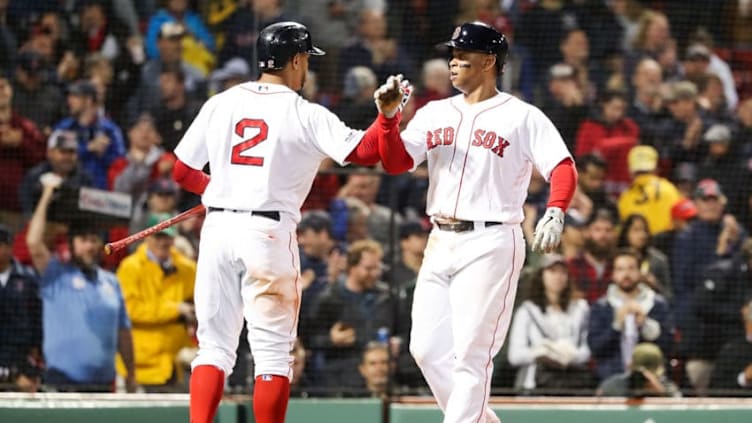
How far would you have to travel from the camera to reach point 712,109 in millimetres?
10094

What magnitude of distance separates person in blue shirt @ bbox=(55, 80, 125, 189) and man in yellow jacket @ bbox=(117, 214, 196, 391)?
72 centimetres

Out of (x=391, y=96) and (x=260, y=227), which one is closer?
(x=391, y=96)

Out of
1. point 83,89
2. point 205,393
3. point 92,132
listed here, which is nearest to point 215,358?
point 205,393

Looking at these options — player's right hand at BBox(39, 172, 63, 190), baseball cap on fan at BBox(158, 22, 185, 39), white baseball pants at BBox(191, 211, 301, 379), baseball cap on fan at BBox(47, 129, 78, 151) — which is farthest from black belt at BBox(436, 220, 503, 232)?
baseball cap on fan at BBox(158, 22, 185, 39)

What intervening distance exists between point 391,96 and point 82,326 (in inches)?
119

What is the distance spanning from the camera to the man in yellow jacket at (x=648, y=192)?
9.27m

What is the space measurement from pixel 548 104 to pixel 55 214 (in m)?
3.57

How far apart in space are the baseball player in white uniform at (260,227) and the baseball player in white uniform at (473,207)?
335mm

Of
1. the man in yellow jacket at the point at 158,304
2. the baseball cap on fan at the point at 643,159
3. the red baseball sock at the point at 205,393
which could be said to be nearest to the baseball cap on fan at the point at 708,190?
the baseball cap on fan at the point at 643,159

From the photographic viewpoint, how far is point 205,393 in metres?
5.54

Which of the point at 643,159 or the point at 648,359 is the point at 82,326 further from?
the point at 643,159

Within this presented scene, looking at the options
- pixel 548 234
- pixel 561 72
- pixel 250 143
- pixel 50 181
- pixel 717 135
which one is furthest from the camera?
pixel 561 72

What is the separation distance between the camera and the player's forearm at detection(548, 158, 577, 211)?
556 centimetres

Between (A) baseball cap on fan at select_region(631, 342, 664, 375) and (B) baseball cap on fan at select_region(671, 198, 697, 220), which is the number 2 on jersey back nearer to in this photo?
(A) baseball cap on fan at select_region(631, 342, 664, 375)
